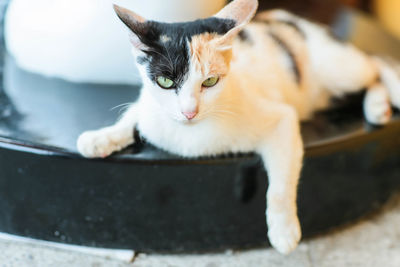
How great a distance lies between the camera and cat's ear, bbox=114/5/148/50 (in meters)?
1.00

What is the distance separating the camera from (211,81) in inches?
42.4

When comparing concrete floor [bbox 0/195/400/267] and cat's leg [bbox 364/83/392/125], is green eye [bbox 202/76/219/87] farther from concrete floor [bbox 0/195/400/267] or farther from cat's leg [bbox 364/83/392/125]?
cat's leg [bbox 364/83/392/125]

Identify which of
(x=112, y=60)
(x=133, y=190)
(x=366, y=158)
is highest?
(x=112, y=60)

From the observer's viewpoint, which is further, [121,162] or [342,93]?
[342,93]

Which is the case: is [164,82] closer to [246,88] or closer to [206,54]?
[206,54]

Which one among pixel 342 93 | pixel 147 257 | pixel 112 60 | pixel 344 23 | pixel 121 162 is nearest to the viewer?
pixel 121 162

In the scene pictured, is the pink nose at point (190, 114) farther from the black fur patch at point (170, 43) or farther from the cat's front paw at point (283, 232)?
the cat's front paw at point (283, 232)

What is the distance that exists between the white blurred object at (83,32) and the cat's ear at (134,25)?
441mm

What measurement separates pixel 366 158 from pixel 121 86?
81 centimetres

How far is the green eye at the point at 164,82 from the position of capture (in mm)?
1052

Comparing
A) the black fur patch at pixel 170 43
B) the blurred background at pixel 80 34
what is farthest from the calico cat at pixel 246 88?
the blurred background at pixel 80 34

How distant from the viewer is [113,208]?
1.33 meters

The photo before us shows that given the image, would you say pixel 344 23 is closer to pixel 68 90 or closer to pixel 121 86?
pixel 121 86

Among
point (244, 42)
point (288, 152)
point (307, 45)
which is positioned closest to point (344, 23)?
point (307, 45)
